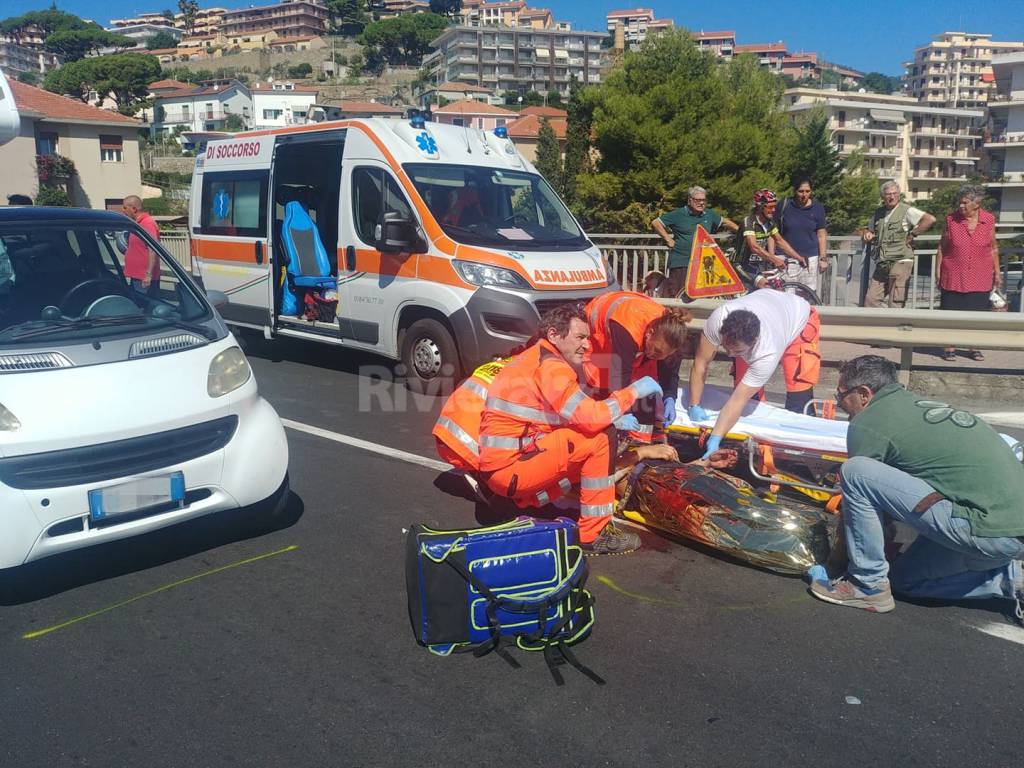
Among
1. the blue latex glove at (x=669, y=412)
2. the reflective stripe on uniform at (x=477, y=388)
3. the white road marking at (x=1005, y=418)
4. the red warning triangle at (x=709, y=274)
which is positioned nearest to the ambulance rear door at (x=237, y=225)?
the red warning triangle at (x=709, y=274)

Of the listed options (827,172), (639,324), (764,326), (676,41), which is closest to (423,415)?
(639,324)

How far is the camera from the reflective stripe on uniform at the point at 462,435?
5.30 meters

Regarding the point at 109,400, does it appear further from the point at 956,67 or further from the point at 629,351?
the point at 956,67

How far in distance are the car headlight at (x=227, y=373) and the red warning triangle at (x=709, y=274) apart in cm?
438

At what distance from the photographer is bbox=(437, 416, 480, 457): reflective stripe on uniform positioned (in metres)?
5.30

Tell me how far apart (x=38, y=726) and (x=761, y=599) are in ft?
10.2

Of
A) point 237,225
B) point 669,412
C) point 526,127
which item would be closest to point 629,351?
point 669,412

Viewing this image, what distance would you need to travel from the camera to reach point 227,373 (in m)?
4.66

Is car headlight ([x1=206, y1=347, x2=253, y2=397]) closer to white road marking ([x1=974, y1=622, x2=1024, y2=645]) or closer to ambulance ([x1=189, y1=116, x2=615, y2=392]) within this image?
ambulance ([x1=189, y1=116, x2=615, y2=392])

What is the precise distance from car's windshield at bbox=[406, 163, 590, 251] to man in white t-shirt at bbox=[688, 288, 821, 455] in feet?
8.88

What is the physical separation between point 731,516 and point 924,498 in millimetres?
1058

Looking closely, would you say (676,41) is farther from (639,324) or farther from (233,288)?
(639,324)

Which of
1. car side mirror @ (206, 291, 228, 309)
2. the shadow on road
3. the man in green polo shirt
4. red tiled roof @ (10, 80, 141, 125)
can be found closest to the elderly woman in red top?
the man in green polo shirt

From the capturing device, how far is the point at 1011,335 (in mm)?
7500
